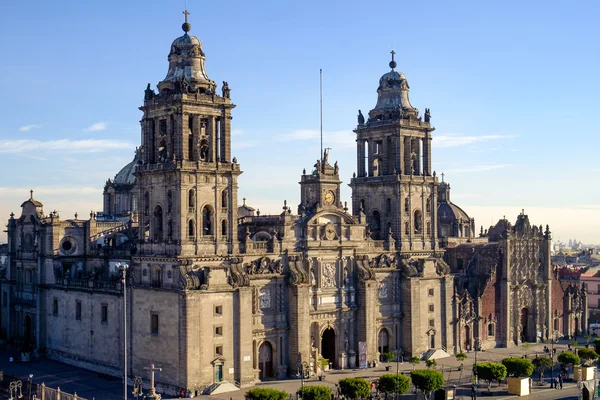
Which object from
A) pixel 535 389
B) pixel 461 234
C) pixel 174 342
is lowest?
pixel 535 389

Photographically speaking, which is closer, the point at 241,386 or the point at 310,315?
the point at 241,386

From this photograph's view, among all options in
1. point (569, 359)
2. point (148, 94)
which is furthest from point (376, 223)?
point (148, 94)

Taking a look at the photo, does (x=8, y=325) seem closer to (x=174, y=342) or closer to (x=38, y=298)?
(x=38, y=298)

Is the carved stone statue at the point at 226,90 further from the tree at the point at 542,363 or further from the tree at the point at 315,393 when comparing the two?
the tree at the point at 542,363

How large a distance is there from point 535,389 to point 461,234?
4466 centimetres

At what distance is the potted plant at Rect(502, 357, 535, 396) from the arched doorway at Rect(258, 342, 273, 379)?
21839mm

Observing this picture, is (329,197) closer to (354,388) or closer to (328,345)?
(328,345)

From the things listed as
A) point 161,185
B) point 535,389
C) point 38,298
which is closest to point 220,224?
point 161,185

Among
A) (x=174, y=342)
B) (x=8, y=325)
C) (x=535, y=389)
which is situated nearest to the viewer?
(x=174, y=342)

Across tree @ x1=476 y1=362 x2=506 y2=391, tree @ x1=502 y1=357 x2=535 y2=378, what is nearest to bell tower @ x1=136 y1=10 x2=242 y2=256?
tree @ x1=476 y1=362 x2=506 y2=391

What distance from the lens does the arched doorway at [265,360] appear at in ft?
253

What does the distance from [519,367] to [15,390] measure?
1712 inches

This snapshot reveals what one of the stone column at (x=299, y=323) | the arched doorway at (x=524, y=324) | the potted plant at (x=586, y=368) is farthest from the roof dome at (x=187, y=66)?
the arched doorway at (x=524, y=324)

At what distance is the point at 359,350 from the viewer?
83750 millimetres
